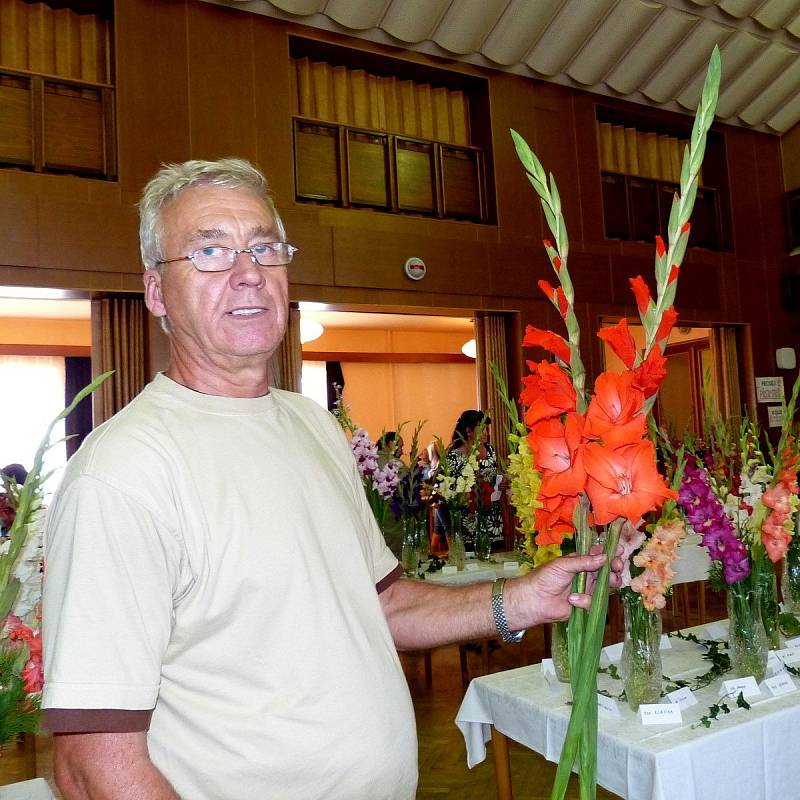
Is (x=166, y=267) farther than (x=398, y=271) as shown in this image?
No

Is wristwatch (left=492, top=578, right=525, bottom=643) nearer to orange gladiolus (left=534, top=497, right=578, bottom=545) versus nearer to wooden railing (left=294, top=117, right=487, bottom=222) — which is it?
orange gladiolus (left=534, top=497, right=578, bottom=545)

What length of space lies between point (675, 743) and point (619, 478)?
1.48m

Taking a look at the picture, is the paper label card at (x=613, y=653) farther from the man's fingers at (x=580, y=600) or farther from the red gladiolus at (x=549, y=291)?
the red gladiolus at (x=549, y=291)

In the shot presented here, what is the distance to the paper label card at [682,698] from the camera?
2.12 m

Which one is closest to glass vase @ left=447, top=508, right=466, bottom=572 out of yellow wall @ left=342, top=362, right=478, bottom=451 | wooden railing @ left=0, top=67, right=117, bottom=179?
wooden railing @ left=0, top=67, right=117, bottom=179

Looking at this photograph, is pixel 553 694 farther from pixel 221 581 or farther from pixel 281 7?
pixel 281 7

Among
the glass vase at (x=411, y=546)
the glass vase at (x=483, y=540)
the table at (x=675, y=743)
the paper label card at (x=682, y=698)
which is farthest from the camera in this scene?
the glass vase at (x=483, y=540)

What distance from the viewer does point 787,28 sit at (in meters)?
8.02

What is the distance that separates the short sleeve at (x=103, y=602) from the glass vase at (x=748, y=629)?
176 centimetres

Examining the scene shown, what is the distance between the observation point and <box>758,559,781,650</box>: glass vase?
89.4 inches

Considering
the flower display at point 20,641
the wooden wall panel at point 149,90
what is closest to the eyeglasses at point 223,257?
the flower display at point 20,641

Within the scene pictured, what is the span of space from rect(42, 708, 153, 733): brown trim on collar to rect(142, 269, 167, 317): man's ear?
0.70 meters

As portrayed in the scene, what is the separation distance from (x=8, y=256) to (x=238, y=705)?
17.5 ft

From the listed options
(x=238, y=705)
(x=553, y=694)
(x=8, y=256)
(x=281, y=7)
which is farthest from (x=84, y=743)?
(x=281, y=7)
